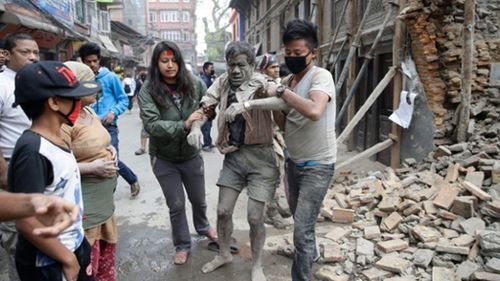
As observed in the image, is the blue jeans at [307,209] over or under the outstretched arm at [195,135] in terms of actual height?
under

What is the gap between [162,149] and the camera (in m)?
3.41

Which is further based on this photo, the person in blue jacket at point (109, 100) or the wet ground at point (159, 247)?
the person in blue jacket at point (109, 100)

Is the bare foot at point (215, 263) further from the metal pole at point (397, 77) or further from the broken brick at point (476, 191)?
the metal pole at point (397, 77)

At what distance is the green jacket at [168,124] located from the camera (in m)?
3.20

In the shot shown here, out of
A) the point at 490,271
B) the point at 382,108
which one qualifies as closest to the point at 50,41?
the point at 382,108

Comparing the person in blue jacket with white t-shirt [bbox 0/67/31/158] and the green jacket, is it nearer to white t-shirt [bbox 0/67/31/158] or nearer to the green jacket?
the green jacket

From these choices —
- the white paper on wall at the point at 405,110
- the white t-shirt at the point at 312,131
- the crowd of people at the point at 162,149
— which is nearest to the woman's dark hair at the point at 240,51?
the crowd of people at the point at 162,149

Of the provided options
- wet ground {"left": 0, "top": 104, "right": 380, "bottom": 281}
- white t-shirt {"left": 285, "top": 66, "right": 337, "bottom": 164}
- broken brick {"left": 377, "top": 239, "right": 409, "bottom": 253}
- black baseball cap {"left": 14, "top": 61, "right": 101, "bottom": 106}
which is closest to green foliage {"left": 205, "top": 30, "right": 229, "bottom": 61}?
wet ground {"left": 0, "top": 104, "right": 380, "bottom": 281}

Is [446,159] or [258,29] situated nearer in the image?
[446,159]

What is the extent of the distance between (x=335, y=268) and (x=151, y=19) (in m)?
71.8

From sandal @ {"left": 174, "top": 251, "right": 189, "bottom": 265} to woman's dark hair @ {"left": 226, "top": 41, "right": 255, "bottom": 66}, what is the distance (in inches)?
72.1

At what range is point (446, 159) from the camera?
504cm

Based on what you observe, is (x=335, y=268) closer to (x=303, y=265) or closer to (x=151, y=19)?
(x=303, y=265)

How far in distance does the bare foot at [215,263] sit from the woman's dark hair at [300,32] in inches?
77.2
